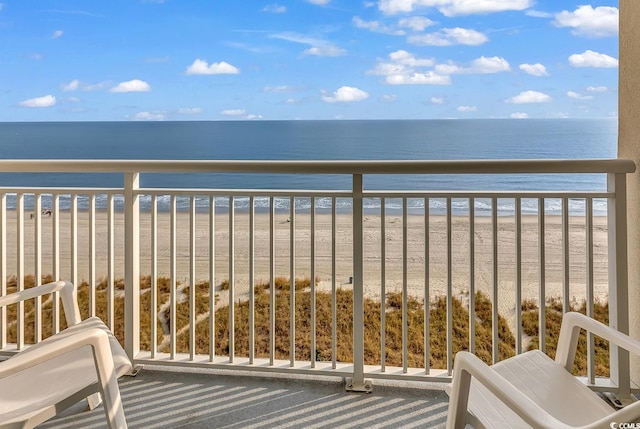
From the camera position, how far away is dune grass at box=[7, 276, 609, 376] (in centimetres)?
477

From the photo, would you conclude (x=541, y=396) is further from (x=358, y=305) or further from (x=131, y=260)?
(x=131, y=260)

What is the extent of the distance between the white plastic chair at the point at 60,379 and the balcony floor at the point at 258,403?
48 centimetres

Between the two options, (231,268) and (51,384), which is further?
(231,268)

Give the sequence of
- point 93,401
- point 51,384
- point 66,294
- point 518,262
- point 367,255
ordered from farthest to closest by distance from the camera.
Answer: point 367,255 → point 518,262 → point 93,401 → point 66,294 → point 51,384

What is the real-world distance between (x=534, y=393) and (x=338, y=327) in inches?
163

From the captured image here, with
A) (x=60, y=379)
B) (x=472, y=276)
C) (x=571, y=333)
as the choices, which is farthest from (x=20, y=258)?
(x=571, y=333)

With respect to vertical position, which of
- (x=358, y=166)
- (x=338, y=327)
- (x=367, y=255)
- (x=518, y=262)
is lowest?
(x=338, y=327)

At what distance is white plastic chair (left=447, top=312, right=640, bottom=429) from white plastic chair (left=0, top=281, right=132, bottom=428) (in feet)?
2.91

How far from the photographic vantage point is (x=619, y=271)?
1941 millimetres

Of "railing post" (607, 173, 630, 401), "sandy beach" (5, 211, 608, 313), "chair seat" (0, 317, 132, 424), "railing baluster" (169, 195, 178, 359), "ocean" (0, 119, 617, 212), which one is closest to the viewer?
"chair seat" (0, 317, 132, 424)

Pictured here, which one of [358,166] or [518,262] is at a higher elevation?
[358,166]

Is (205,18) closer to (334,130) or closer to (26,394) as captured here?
(334,130)

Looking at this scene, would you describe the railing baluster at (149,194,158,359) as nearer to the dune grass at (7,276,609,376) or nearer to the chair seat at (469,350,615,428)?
the chair seat at (469,350,615,428)

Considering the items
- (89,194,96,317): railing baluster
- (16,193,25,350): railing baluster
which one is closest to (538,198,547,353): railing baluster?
(89,194,96,317): railing baluster
